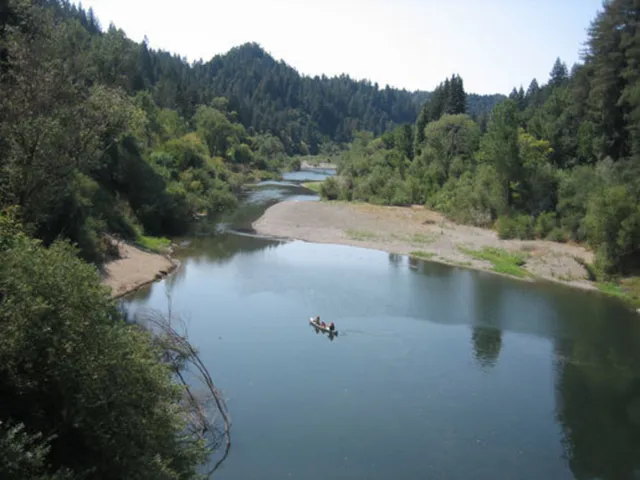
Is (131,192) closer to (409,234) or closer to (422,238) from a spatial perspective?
(409,234)

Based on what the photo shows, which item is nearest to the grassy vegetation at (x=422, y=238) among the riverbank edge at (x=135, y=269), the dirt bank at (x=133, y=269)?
the riverbank edge at (x=135, y=269)

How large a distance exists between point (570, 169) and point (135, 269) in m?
46.0

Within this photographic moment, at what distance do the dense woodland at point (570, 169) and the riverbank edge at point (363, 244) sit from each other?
2.81m

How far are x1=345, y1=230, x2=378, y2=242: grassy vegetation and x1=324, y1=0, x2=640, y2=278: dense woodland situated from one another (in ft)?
42.7

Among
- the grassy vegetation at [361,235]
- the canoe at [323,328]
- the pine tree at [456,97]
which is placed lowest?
the canoe at [323,328]

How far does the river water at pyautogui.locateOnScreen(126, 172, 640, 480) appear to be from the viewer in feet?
61.1

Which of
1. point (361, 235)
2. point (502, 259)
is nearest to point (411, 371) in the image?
point (502, 259)

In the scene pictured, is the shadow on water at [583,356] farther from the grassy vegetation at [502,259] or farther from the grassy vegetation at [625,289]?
the grassy vegetation at [502,259]

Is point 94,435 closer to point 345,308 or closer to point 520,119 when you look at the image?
point 345,308

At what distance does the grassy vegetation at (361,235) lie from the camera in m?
56.1

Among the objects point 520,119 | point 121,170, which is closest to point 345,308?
point 121,170

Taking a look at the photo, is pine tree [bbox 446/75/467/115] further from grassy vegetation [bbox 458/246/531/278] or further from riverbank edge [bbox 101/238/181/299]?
riverbank edge [bbox 101/238/181/299]

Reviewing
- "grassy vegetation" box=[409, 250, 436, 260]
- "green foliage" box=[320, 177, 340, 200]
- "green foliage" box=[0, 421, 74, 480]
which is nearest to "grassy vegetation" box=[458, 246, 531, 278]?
"grassy vegetation" box=[409, 250, 436, 260]

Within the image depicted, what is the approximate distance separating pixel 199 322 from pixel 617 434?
19914mm
